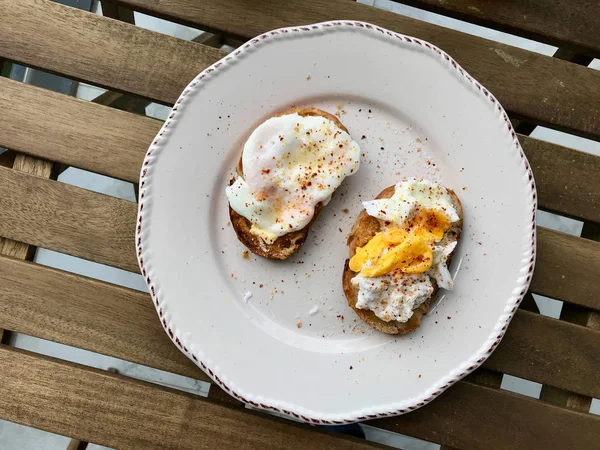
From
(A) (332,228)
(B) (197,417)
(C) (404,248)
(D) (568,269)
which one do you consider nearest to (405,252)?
(C) (404,248)

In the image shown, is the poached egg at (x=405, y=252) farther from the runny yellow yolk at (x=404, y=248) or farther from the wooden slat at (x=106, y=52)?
the wooden slat at (x=106, y=52)

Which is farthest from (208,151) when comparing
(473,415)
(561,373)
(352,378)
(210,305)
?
(561,373)

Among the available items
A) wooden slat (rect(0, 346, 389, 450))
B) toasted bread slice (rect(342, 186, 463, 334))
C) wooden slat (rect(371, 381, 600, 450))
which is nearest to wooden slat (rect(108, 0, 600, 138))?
toasted bread slice (rect(342, 186, 463, 334))

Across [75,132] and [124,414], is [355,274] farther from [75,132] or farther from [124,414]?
[75,132]

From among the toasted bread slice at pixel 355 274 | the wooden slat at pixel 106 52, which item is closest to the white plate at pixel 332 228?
the toasted bread slice at pixel 355 274

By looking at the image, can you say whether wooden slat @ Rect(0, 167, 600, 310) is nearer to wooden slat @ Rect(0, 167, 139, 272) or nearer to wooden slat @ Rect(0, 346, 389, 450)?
wooden slat @ Rect(0, 167, 139, 272)

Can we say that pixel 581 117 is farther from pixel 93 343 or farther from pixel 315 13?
pixel 93 343
